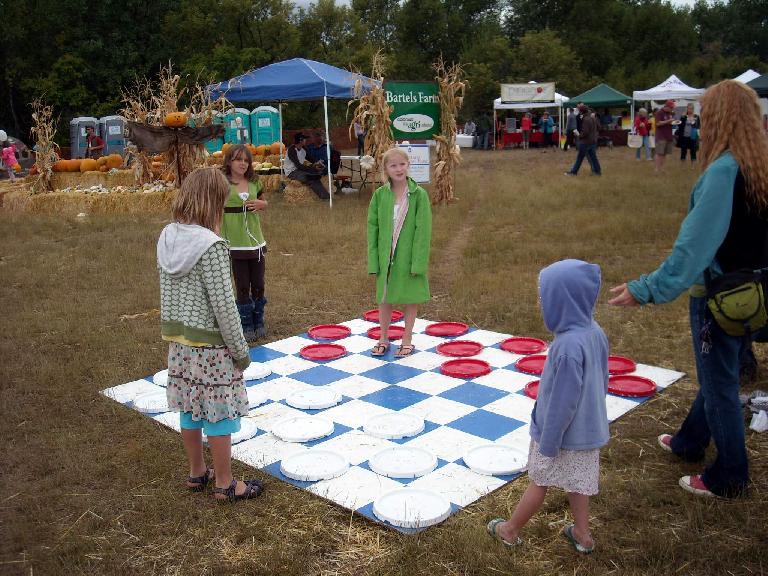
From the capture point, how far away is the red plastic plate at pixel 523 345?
5.77m

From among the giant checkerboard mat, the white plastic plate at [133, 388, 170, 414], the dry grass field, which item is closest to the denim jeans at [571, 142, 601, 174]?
the dry grass field

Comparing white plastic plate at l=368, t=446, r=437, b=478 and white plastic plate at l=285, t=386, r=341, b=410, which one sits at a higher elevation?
white plastic plate at l=285, t=386, r=341, b=410

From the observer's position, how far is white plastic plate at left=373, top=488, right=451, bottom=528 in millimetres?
3324

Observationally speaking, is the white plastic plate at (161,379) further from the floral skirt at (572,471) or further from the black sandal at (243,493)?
the floral skirt at (572,471)

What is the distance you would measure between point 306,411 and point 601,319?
3049 millimetres

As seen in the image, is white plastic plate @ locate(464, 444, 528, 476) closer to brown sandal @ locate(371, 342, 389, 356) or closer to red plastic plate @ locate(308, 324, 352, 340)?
brown sandal @ locate(371, 342, 389, 356)

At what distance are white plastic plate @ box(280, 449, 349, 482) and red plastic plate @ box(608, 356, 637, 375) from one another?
2258 mm

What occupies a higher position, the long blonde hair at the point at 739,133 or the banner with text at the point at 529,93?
the banner with text at the point at 529,93

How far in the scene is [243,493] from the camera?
11.9 ft

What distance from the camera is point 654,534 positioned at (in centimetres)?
319

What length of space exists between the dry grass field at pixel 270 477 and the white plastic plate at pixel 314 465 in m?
0.10

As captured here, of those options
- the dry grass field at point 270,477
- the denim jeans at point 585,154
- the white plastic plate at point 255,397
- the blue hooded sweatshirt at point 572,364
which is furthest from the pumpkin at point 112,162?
the blue hooded sweatshirt at point 572,364

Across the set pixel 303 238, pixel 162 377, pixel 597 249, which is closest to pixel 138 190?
pixel 303 238

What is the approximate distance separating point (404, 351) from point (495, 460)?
6.49ft
